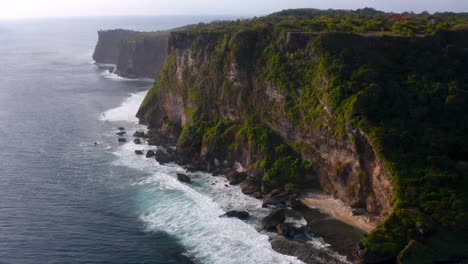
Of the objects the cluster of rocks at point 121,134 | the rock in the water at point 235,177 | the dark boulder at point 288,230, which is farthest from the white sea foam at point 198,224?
the cluster of rocks at point 121,134

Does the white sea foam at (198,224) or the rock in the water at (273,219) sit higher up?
the rock in the water at (273,219)


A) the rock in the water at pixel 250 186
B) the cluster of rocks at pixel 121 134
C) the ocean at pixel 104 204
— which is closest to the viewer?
the ocean at pixel 104 204

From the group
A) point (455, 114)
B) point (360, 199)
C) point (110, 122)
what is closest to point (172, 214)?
point (360, 199)

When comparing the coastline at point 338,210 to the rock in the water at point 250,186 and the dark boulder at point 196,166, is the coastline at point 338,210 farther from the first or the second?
the dark boulder at point 196,166

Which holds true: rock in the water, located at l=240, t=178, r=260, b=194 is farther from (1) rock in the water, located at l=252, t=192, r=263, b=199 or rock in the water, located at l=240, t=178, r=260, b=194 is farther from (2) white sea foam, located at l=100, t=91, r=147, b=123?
(2) white sea foam, located at l=100, t=91, r=147, b=123

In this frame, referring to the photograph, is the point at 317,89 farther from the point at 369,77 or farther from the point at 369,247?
the point at 369,247

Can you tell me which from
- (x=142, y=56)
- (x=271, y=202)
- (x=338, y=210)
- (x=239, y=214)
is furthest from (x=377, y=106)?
(x=142, y=56)

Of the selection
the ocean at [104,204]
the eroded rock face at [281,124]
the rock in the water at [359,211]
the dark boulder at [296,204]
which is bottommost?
the ocean at [104,204]
